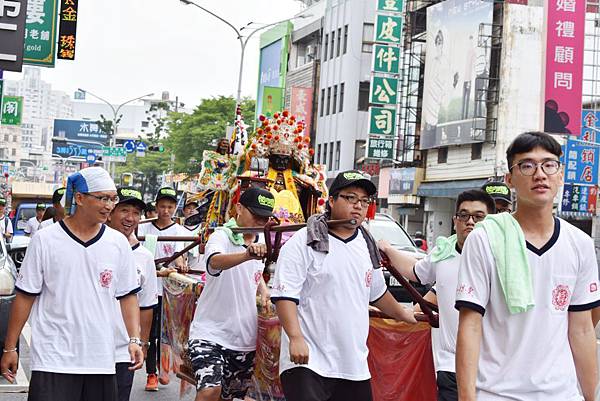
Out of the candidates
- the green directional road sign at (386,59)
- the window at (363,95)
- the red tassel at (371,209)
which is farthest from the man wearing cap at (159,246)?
the window at (363,95)

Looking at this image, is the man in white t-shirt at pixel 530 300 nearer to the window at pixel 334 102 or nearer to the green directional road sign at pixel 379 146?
the green directional road sign at pixel 379 146

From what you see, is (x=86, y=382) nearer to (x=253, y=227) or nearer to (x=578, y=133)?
(x=253, y=227)

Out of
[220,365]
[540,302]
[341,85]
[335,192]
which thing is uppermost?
[341,85]

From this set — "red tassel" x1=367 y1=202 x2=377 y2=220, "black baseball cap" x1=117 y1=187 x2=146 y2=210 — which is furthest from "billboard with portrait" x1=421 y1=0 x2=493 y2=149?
"red tassel" x1=367 y1=202 x2=377 y2=220

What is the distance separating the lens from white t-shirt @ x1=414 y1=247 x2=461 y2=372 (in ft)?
19.6

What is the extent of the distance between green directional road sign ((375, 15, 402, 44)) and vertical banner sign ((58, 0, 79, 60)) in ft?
79.7

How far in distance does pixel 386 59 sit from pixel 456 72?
10.8 feet

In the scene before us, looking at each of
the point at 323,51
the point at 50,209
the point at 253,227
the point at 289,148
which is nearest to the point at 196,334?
the point at 253,227

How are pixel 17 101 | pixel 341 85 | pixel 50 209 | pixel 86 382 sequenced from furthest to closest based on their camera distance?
pixel 341 85 < pixel 17 101 < pixel 50 209 < pixel 86 382

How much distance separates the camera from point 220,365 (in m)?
7.29

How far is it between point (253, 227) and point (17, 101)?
4788 centimetres

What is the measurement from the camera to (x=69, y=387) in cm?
584

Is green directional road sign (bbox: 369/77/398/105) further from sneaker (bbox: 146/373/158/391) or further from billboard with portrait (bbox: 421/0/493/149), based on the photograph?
sneaker (bbox: 146/373/158/391)

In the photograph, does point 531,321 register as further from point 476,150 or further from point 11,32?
point 476,150
